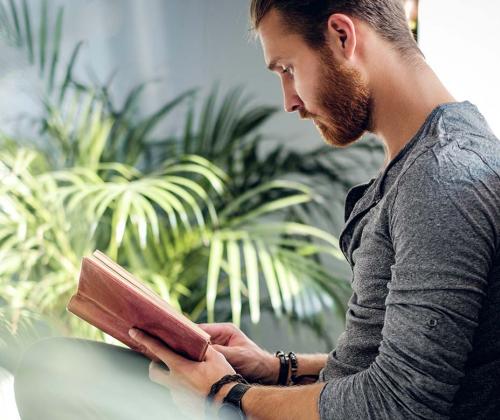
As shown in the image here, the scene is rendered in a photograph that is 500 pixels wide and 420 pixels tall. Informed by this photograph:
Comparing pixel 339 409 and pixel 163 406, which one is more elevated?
pixel 339 409

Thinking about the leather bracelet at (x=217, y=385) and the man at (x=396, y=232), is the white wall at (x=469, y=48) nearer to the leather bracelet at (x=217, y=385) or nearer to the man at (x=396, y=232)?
the man at (x=396, y=232)

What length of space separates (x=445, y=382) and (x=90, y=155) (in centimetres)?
131

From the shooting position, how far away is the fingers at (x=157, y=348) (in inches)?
38.4

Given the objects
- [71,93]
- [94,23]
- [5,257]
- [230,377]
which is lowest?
[5,257]

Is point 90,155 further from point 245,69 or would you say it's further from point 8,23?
point 245,69

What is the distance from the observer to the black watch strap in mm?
948

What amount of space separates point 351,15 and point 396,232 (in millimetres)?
307

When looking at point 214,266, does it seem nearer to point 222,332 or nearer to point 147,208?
point 147,208

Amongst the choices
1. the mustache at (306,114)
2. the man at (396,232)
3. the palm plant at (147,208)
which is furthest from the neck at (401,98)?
the palm plant at (147,208)

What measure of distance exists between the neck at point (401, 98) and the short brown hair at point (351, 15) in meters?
0.03

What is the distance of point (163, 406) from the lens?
109 cm

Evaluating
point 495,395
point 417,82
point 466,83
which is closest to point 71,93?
point 466,83

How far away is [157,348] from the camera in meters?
0.98

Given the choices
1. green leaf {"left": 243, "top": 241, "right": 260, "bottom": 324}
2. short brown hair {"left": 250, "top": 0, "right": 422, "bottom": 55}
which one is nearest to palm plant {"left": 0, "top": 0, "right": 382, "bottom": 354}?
green leaf {"left": 243, "top": 241, "right": 260, "bottom": 324}
